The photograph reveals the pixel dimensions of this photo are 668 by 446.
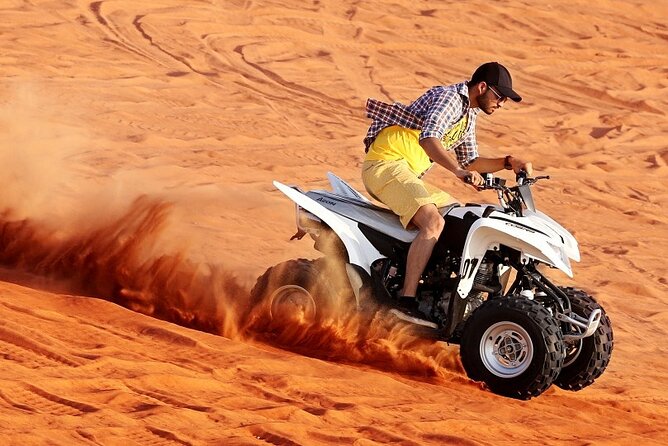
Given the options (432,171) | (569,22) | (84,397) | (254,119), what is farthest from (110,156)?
(569,22)

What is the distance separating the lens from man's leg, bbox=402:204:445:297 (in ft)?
23.8

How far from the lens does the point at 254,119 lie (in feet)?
47.5

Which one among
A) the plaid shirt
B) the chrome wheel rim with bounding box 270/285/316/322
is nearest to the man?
the plaid shirt

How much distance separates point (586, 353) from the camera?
7.30 metres

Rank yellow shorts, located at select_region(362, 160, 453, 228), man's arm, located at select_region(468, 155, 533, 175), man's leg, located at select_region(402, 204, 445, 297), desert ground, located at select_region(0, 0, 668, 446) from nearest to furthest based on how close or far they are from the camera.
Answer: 1. desert ground, located at select_region(0, 0, 668, 446)
2. man's leg, located at select_region(402, 204, 445, 297)
3. yellow shorts, located at select_region(362, 160, 453, 228)
4. man's arm, located at select_region(468, 155, 533, 175)

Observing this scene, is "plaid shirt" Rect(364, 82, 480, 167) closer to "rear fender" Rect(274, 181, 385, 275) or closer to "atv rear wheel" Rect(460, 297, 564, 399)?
"rear fender" Rect(274, 181, 385, 275)

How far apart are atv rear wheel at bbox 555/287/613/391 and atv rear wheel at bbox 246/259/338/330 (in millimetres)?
1460

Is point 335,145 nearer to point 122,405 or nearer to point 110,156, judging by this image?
point 110,156

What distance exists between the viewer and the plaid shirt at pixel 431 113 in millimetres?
7336

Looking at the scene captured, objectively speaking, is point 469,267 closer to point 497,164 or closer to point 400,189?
point 400,189

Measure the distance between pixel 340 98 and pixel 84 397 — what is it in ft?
34.9

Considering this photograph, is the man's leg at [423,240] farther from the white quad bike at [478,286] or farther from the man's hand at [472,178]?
the man's hand at [472,178]

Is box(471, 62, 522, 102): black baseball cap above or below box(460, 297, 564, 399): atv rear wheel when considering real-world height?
above

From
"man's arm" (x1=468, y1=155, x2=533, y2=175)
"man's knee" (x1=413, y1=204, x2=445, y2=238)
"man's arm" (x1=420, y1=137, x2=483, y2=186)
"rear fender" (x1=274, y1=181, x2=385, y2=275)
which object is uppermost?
"man's arm" (x1=468, y1=155, x2=533, y2=175)
